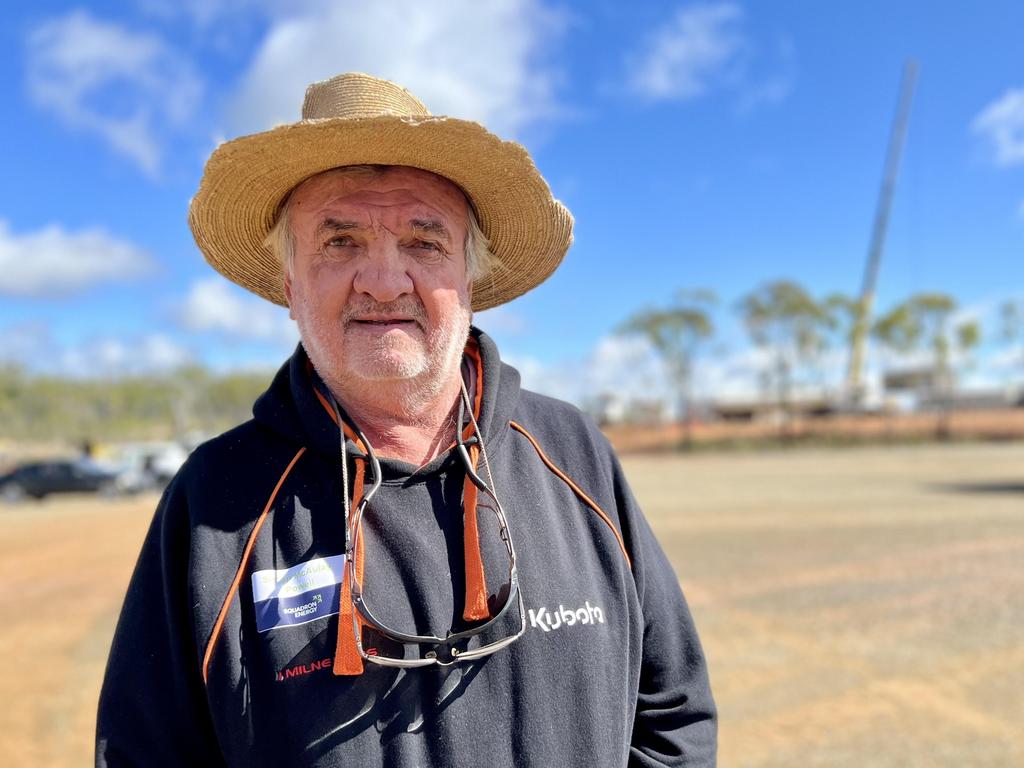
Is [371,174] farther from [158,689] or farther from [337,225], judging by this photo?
[158,689]

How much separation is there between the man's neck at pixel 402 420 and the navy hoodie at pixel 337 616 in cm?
9

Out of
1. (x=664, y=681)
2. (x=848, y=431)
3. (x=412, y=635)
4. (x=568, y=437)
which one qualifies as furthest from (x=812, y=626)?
(x=848, y=431)

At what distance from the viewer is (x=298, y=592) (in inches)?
56.2

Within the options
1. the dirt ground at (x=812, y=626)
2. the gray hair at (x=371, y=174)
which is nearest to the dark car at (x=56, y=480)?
the dirt ground at (x=812, y=626)

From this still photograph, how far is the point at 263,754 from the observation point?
1365mm

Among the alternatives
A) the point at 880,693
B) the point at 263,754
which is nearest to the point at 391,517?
the point at 263,754

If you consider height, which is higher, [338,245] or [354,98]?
[354,98]

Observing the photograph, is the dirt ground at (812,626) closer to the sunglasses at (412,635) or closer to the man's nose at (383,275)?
the sunglasses at (412,635)

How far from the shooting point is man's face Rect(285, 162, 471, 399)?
5.08 ft

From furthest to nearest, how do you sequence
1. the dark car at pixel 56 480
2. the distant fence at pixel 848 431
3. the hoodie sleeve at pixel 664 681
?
the distant fence at pixel 848 431
the dark car at pixel 56 480
the hoodie sleeve at pixel 664 681

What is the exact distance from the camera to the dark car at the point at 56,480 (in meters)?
24.2

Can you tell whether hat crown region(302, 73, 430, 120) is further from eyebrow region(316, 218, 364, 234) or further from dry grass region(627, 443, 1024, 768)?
dry grass region(627, 443, 1024, 768)

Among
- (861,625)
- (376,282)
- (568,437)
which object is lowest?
(861,625)

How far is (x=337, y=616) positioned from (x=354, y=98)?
3.29ft
